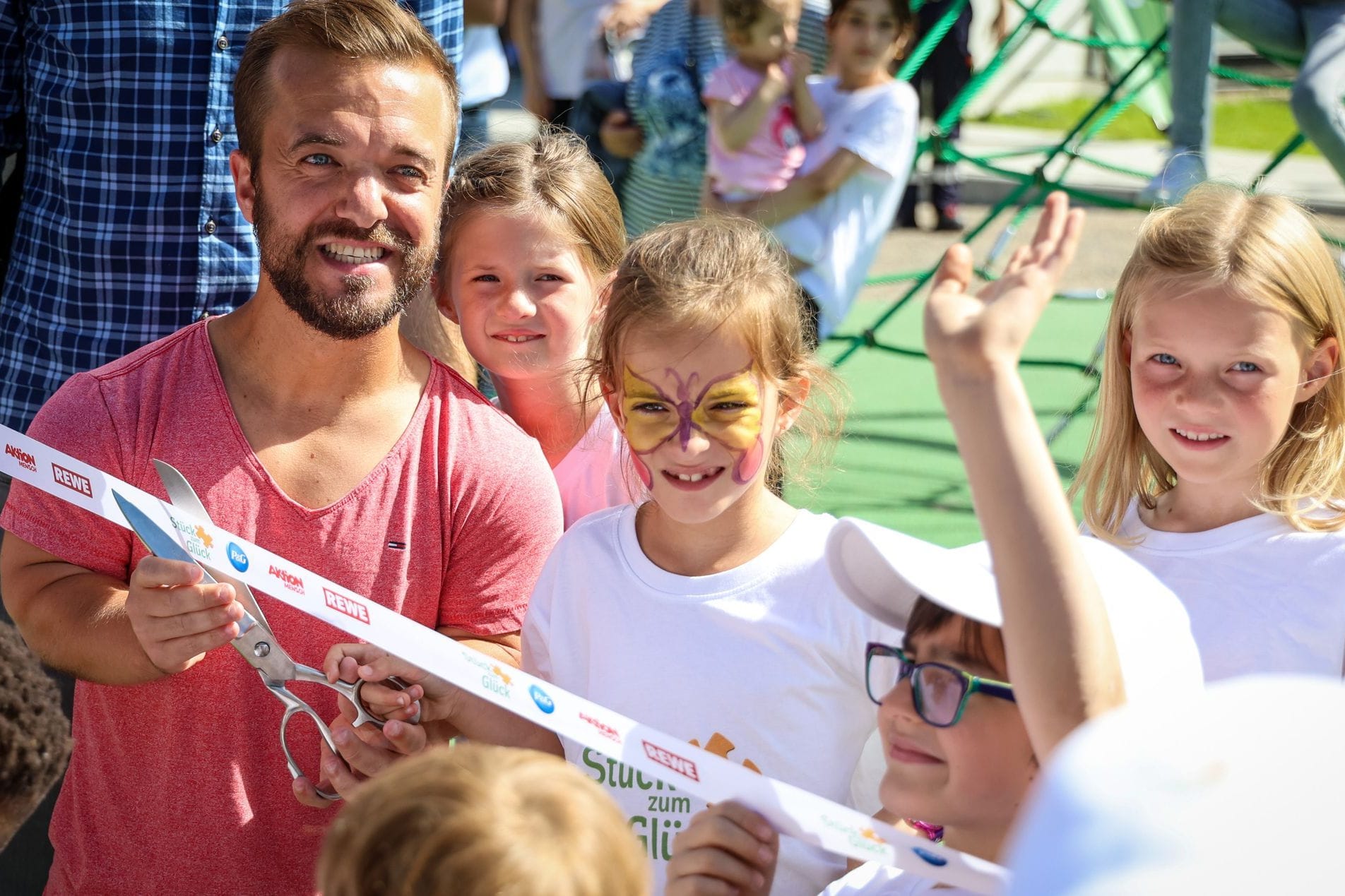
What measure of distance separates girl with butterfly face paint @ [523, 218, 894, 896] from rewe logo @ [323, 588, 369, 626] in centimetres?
36

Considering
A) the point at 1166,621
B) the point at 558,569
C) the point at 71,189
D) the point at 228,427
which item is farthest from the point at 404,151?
the point at 1166,621

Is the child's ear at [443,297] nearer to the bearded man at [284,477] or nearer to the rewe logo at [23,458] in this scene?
the bearded man at [284,477]

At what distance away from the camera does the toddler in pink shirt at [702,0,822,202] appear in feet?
16.8

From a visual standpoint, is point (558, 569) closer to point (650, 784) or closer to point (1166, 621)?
point (650, 784)

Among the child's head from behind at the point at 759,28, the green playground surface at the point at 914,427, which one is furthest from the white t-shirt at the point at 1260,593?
the child's head from behind at the point at 759,28

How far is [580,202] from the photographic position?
8.72 feet

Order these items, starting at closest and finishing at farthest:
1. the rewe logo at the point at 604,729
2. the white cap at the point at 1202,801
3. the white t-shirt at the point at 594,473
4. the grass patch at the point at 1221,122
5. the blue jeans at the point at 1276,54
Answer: the white cap at the point at 1202,801 → the rewe logo at the point at 604,729 → the white t-shirt at the point at 594,473 → the blue jeans at the point at 1276,54 → the grass patch at the point at 1221,122

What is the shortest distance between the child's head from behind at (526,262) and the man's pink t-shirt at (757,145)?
2.54 meters

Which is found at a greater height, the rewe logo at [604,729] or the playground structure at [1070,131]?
the playground structure at [1070,131]

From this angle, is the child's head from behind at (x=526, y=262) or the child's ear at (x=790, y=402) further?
the child's head from behind at (x=526, y=262)

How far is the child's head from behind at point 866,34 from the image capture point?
17.1ft

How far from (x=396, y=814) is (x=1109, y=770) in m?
0.67

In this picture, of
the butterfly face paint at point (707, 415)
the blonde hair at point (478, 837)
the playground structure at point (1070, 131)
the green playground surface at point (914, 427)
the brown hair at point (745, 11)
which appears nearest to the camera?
the blonde hair at point (478, 837)

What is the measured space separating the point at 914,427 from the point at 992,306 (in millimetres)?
5879
